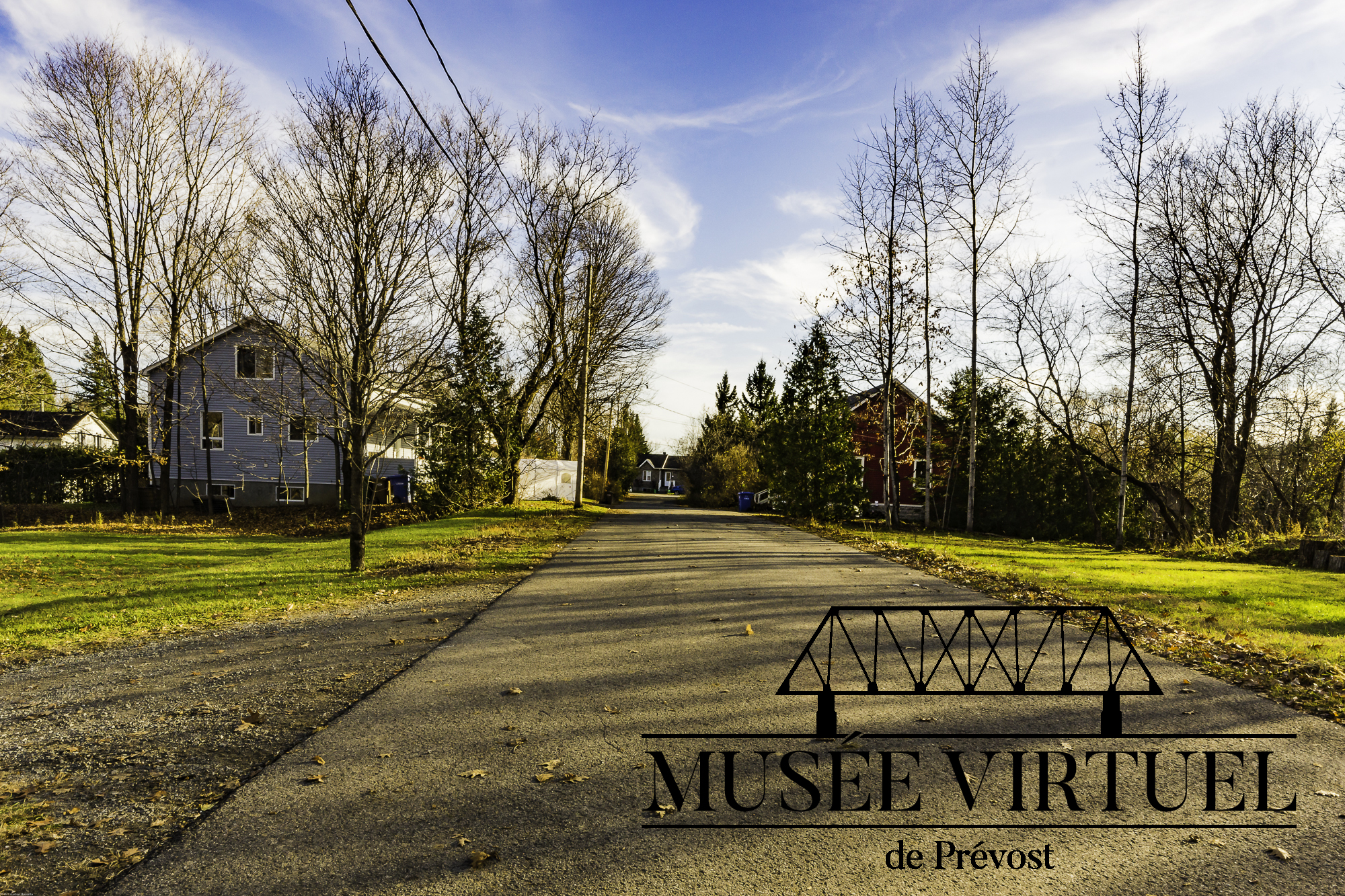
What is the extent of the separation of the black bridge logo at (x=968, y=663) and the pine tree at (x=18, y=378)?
21.5 m

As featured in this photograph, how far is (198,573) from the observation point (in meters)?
12.6

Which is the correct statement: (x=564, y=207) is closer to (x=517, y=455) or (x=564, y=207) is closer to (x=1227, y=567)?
(x=517, y=455)

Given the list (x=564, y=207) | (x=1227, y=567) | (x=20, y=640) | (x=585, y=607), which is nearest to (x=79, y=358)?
(x=564, y=207)

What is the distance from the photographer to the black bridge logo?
15.9 ft

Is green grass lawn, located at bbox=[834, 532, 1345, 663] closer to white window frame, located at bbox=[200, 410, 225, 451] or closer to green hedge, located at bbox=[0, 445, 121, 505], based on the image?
white window frame, located at bbox=[200, 410, 225, 451]

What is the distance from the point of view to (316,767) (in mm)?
4156

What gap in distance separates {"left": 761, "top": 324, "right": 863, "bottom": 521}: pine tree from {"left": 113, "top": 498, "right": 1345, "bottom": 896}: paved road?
2161 cm

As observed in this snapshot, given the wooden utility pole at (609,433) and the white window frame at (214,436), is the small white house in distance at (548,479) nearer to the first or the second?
the wooden utility pole at (609,433)

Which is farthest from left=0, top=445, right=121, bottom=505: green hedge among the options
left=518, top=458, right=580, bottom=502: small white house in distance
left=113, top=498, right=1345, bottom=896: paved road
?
left=113, top=498, right=1345, bottom=896: paved road

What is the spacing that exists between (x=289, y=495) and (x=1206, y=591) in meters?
34.2

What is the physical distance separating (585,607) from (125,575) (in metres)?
8.94

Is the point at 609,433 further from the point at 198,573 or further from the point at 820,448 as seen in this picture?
the point at 198,573

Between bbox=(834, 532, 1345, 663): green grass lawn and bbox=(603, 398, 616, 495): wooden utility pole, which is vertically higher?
bbox=(603, 398, 616, 495): wooden utility pole

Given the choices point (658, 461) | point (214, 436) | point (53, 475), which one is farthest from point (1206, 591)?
point (658, 461)
